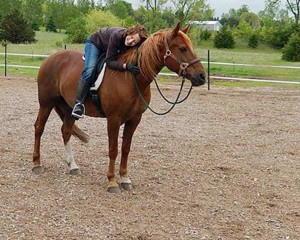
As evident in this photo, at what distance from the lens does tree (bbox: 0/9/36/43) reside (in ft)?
122

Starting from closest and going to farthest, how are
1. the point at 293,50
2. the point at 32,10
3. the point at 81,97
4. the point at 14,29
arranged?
the point at 81,97, the point at 293,50, the point at 14,29, the point at 32,10

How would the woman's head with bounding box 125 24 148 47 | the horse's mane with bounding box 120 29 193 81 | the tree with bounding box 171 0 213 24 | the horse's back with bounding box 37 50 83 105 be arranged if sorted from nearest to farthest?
the horse's mane with bounding box 120 29 193 81, the woman's head with bounding box 125 24 148 47, the horse's back with bounding box 37 50 83 105, the tree with bounding box 171 0 213 24

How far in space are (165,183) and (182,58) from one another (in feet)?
5.22

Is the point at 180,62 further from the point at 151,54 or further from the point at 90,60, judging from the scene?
the point at 90,60

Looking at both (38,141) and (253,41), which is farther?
(253,41)

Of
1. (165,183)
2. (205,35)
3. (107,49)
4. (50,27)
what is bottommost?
(165,183)

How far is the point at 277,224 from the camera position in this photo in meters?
4.28

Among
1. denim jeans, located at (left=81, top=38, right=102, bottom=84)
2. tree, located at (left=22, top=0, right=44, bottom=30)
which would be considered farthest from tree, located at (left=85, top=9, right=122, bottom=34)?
denim jeans, located at (left=81, top=38, right=102, bottom=84)

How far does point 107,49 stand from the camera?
489 centimetres

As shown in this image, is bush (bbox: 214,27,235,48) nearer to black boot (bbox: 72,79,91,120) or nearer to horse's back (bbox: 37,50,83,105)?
horse's back (bbox: 37,50,83,105)

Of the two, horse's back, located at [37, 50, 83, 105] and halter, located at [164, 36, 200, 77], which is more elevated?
halter, located at [164, 36, 200, 77]

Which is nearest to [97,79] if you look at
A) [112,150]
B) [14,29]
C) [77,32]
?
[112,150]

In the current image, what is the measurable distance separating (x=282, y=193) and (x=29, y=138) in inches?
156

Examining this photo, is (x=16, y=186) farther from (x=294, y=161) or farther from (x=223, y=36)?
(x=223, y=36)
